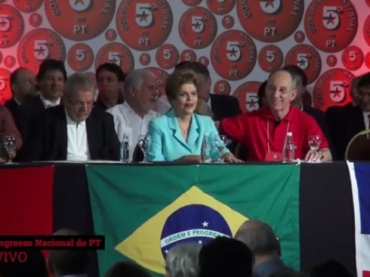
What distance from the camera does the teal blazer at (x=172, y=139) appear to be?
285 inches

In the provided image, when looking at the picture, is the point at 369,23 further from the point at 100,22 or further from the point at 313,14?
the point at 100,22

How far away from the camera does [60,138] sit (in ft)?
24.9

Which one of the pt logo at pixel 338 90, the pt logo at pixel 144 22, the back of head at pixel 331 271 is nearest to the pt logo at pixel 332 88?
the pt logo at pixel 338 90

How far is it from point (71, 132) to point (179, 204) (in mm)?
1218

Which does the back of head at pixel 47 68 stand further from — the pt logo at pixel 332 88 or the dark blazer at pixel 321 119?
the pt logo at pixel 332 88

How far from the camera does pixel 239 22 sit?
10.0m

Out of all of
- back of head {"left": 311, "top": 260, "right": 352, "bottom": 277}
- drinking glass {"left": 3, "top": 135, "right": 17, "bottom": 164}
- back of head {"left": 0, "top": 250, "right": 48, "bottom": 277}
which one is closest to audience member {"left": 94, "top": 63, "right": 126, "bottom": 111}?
drinking glass {"left": 3, "top": 135, "right": 17, "bottom": 164}

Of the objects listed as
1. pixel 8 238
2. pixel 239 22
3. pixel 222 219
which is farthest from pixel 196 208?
pixel 239 22

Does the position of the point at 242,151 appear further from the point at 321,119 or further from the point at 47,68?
the point at 47,68

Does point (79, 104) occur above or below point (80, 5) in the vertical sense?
below

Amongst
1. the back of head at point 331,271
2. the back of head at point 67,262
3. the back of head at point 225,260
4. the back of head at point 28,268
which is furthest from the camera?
the back of head at point 67,262

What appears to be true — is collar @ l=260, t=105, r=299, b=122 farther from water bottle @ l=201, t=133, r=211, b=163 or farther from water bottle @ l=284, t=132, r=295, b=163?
water bottle @ l=201, t=133, r=211, b=163

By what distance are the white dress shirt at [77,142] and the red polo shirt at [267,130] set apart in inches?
35.5

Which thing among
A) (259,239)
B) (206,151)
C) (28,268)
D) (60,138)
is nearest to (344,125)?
(206,151)
